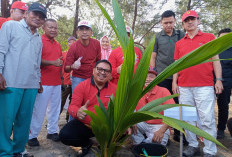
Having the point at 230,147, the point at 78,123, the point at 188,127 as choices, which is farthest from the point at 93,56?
the point at 230,147

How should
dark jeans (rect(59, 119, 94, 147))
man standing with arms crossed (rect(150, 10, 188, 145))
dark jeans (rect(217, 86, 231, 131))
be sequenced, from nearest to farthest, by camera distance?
dark jeans (rect(59, 119, 94, 147)) → man standing with arms crossed (rect(150, 10, 188, 145)) → dark jeans (rect(217, 86, 231, 131))

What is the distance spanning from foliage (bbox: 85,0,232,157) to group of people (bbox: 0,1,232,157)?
0.38m

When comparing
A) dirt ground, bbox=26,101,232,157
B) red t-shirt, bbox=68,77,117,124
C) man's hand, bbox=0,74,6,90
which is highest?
man's hand, bbox=0,74,6,90

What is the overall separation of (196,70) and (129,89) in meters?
1.51

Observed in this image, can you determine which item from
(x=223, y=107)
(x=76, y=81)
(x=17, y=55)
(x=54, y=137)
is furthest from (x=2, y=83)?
(x=223, y=107)

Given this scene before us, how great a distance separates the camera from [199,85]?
7.82 feet

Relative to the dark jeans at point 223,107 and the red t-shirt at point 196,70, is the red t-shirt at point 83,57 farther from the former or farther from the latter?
the dark jeans at point 223,107

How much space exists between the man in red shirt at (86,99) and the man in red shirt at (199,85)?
3.36ft

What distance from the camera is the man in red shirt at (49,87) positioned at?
8.96ft

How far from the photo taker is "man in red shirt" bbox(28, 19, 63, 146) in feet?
8.96

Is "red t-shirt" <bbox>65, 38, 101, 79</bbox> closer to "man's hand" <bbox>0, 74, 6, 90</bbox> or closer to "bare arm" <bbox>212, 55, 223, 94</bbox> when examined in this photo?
"man's hand" <bbox>0, 74, 6, 90</bbox>

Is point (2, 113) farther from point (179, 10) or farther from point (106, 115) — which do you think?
point (179, 10)

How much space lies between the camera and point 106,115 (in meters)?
1.42

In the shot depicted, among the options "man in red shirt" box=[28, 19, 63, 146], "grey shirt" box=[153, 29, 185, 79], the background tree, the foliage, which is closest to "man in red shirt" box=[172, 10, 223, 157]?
"grey shirt" box=[153, 29, 185, 79]
